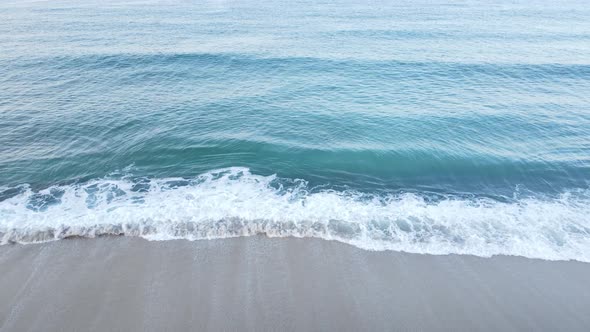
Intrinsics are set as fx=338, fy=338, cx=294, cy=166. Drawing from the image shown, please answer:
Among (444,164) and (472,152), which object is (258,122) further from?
(472,152)

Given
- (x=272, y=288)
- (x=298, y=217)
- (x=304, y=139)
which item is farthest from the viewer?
(x=304, y=139)

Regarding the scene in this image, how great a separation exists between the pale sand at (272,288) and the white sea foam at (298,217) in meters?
0.71

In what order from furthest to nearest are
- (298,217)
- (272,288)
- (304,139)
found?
(304,139)
(298,217)
(272,288)

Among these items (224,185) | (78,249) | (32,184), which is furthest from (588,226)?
(32,184)

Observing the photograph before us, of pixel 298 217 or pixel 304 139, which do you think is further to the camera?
pixel 304 139

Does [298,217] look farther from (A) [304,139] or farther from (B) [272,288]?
(A) [304,139]

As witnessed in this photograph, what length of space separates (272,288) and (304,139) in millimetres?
12410

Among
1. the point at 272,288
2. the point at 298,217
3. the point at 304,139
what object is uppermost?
the point at 304,139

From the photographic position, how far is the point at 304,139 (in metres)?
22.4

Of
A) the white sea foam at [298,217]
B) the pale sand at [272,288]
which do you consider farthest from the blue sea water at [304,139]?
the pale sand at [272,288]

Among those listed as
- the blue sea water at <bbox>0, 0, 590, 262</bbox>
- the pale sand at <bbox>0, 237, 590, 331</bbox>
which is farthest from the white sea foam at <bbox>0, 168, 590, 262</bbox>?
the pale sand at <bbox>0, 237, 590, 331</bbox>

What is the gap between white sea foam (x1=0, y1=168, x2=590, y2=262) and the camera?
1405 cm

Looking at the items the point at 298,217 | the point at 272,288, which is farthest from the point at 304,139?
the point at 272,288

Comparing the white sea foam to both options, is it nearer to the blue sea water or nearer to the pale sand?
the blue sea water
